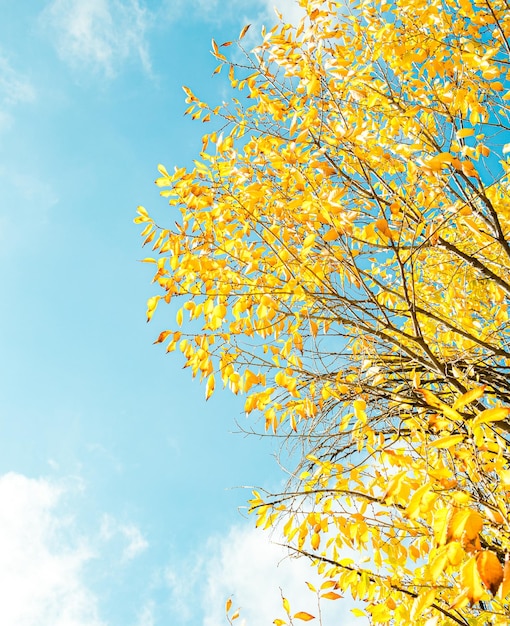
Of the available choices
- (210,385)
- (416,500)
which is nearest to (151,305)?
(210,385)

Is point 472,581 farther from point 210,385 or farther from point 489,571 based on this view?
point 210,385

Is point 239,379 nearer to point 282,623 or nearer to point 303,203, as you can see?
point 303,203

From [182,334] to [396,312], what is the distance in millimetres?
1171

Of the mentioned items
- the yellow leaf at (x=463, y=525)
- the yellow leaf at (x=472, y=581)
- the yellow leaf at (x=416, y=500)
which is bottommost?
the yellow leaf at (x=472, y=581)

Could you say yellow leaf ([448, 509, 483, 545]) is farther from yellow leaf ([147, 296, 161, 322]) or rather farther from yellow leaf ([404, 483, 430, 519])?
yellow leaf ([147, 296, 161, 322])

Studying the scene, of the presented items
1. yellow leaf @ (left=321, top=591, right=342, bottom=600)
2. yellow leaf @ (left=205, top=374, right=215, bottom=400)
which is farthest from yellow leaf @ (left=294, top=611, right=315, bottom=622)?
yellow leaf @ (left=205, top=374, right=215, bottom=400)

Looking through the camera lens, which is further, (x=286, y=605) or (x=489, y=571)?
(x=286, y=605)

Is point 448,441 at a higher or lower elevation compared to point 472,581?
higher

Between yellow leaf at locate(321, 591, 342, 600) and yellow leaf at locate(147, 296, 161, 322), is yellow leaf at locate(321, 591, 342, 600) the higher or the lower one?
the lower one

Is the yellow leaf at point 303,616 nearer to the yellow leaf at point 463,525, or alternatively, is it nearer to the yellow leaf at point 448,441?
the yellow leaf at point 463,525

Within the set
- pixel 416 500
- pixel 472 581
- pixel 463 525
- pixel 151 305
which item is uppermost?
pixel 151 305

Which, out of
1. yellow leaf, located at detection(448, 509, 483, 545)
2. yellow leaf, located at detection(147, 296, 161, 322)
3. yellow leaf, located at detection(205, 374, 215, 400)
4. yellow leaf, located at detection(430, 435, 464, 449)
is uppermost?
yellow leaf, located at detection(147, 296, 161, 322)

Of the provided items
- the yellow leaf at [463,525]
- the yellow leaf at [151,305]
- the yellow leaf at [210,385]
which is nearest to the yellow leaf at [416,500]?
the yellow leaf at [463,525]

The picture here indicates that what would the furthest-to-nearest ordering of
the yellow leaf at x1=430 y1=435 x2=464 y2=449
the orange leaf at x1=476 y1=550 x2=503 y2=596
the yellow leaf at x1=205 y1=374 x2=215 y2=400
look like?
the yellow leaf at x1=205 y1=374 x2=215 y2=400 < the yellow leaf at x1=430 y1=435 x2=464 y2=449 < the orange leaf at x1=476 y1=550 x2=503 y2=596
